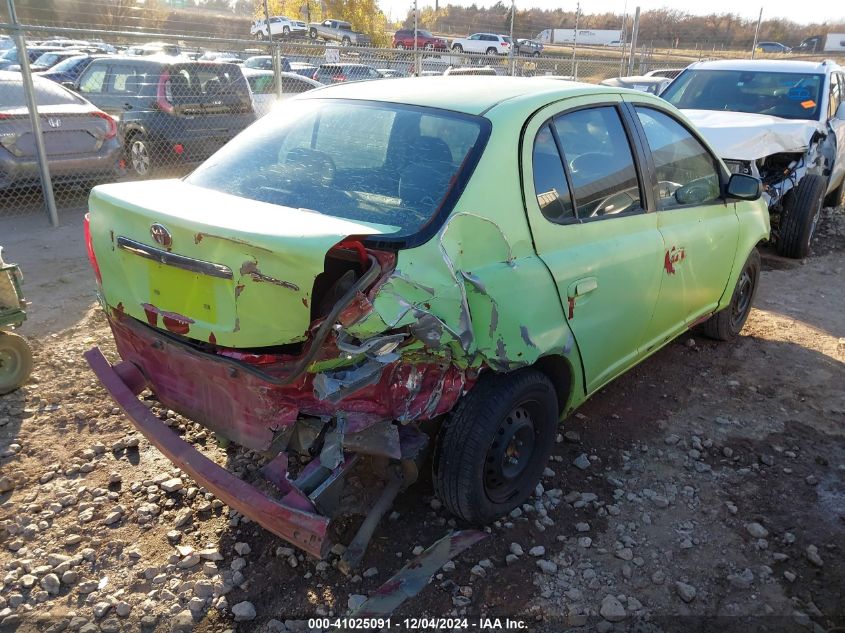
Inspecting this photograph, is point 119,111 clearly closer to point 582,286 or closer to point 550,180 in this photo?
point 550,180

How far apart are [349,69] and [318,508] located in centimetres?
1328

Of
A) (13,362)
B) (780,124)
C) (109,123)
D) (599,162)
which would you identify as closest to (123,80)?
(109,123)

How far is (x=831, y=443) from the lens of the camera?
3611 mm

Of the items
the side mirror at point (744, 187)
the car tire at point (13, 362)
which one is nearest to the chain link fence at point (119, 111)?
the car tire at point (13, 362)

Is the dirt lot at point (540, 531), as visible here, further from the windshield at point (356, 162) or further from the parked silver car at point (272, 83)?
the parked silver car at point (272, 83)

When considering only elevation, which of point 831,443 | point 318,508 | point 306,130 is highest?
point 306,130

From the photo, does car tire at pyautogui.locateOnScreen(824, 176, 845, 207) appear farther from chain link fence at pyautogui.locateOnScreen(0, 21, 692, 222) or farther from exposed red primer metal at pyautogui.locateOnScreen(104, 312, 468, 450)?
exposed red primer metal at pyautogui.locateOnScreen(104, 312, 468, 450)

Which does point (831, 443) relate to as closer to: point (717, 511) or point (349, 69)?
point (717, 511)

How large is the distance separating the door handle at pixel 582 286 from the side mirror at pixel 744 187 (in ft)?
5.10

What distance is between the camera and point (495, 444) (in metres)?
2.73

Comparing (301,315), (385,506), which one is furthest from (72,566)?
(301,315)

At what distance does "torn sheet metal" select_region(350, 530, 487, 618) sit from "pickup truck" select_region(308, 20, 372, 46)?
31.2 m

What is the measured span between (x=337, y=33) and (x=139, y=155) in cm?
2464

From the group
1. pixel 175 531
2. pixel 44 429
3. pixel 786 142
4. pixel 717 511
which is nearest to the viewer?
pixel 175 531
